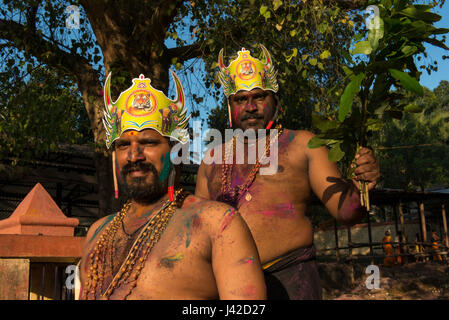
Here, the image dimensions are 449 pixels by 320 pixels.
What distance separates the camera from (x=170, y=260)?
6.97ft

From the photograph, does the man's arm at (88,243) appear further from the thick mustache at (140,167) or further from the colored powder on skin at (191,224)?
the colored powder on skin at (191,224)

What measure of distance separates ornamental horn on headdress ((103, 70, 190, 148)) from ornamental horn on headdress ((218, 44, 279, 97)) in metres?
0.84

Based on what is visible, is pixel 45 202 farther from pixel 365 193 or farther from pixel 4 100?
pixel 4 100

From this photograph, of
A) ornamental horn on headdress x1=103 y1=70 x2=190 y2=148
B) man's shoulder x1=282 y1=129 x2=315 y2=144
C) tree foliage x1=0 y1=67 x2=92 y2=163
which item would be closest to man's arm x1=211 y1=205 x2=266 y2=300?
ornamental horn on headdress x1=103 y1=70 x2=190 y2=148

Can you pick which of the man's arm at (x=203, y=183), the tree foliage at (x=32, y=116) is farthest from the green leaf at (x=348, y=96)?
the tree foliage at (x=32, y=116)

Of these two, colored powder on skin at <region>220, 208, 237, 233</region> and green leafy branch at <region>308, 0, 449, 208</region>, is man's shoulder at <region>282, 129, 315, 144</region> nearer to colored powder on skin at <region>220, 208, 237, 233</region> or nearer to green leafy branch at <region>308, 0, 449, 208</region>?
green leafy branch at <region>308, 0, 449, 208</region>

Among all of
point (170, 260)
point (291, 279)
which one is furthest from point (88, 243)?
point (291, 279)

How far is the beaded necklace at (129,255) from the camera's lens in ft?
7.16

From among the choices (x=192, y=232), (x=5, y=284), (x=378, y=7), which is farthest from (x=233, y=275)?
(x=5, y=284)

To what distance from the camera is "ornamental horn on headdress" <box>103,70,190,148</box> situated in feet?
8.02

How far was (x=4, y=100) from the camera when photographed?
33.2 ft

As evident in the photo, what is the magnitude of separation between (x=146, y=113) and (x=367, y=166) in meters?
1.21

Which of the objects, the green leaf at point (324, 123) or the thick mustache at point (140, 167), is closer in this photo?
the thick mustache at point (140, 167)

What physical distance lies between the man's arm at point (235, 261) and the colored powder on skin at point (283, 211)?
0.93 m
